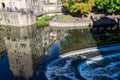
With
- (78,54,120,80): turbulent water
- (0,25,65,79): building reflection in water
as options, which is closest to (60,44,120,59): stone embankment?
(78,54,120,80): turbulent water

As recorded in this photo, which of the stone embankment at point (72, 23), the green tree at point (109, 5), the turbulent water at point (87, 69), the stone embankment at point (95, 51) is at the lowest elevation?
the turbulent water at point (87, 69)

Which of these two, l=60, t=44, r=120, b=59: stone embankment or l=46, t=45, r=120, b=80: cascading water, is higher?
l=60, t=44, r=120, b=59: stone embankment

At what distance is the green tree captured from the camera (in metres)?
77.3

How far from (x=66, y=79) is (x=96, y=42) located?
61.3ft

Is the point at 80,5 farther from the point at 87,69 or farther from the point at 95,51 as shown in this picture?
the point at 87,69

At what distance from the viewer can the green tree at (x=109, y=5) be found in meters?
77.3

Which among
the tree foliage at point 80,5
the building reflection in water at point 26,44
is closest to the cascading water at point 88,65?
the building reflection in water at point 26,44

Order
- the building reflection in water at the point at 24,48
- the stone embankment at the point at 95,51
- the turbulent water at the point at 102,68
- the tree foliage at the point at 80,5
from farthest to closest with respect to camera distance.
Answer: the tree foliage at the point at 80,5, the stone embankment at the point at 95,51, the building reflection in water at the point at 24,48, the turbulent water at the point at 102,68

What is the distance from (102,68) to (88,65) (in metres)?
2.69

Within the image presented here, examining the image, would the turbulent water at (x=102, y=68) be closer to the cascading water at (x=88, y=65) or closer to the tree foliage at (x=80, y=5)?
the cascading water at (x=88, y=65)

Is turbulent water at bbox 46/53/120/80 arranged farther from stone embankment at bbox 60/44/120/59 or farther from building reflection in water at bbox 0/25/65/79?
building reflection in water at bbox 0/25/65/79

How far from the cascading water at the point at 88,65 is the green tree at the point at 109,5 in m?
22.1

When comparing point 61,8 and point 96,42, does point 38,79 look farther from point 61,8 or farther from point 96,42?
point 61,8

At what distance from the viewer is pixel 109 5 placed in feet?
257
